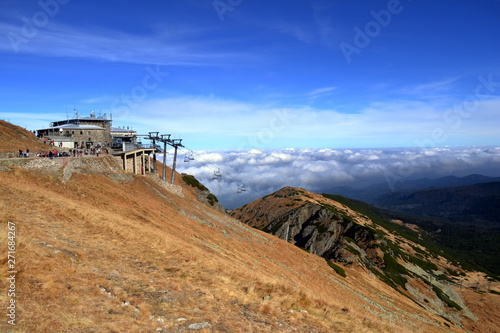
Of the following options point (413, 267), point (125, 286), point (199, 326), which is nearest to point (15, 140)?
point (125, 286)

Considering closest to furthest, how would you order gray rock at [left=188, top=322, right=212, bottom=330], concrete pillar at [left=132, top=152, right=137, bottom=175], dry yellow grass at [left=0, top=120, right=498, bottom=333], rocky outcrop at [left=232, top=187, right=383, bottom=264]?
dry yellow grass at [left=0, top=120, right=498, bottom=333], gray rock at [left=188, top=322, right=212, bottom=330], concrete pillar at [left=132, top=152, right=137, bottom=175], rocky outcrop at [left=232, top=187, right=383, bottom=264]

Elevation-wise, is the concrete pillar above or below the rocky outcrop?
above

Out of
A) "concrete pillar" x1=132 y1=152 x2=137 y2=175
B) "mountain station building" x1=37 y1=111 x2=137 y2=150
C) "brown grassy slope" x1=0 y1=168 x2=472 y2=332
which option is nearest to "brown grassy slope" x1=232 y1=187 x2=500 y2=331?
"concrete pillar" x1=132 y1=152 x2=137 y2=175

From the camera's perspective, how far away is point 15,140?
5691 cm

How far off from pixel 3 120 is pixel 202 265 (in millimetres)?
76160

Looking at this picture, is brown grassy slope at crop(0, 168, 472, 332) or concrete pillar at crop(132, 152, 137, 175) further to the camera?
concrete pillar at crop(132, 152, 137, 175)

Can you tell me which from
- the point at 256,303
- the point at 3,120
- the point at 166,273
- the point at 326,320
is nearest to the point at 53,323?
the point at 166,273

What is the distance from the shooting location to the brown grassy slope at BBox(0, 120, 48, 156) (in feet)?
172

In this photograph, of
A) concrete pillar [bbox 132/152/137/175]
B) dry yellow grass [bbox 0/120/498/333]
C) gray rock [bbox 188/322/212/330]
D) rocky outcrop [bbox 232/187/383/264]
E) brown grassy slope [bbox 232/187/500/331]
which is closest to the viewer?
dry yellow grass [bbox 0/120/498/333]

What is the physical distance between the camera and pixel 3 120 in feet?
222

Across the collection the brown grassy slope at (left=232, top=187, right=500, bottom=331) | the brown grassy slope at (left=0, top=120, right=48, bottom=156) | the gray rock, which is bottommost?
the brown grassy slope at (left=232, top=187, right=500, bottom=331)

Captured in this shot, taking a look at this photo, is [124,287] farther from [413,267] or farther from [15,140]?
[413,267]

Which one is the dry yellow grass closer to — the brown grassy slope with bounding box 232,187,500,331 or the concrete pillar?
the concrete pillar

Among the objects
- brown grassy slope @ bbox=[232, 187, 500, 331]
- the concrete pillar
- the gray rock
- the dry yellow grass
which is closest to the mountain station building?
the concrete pillar
